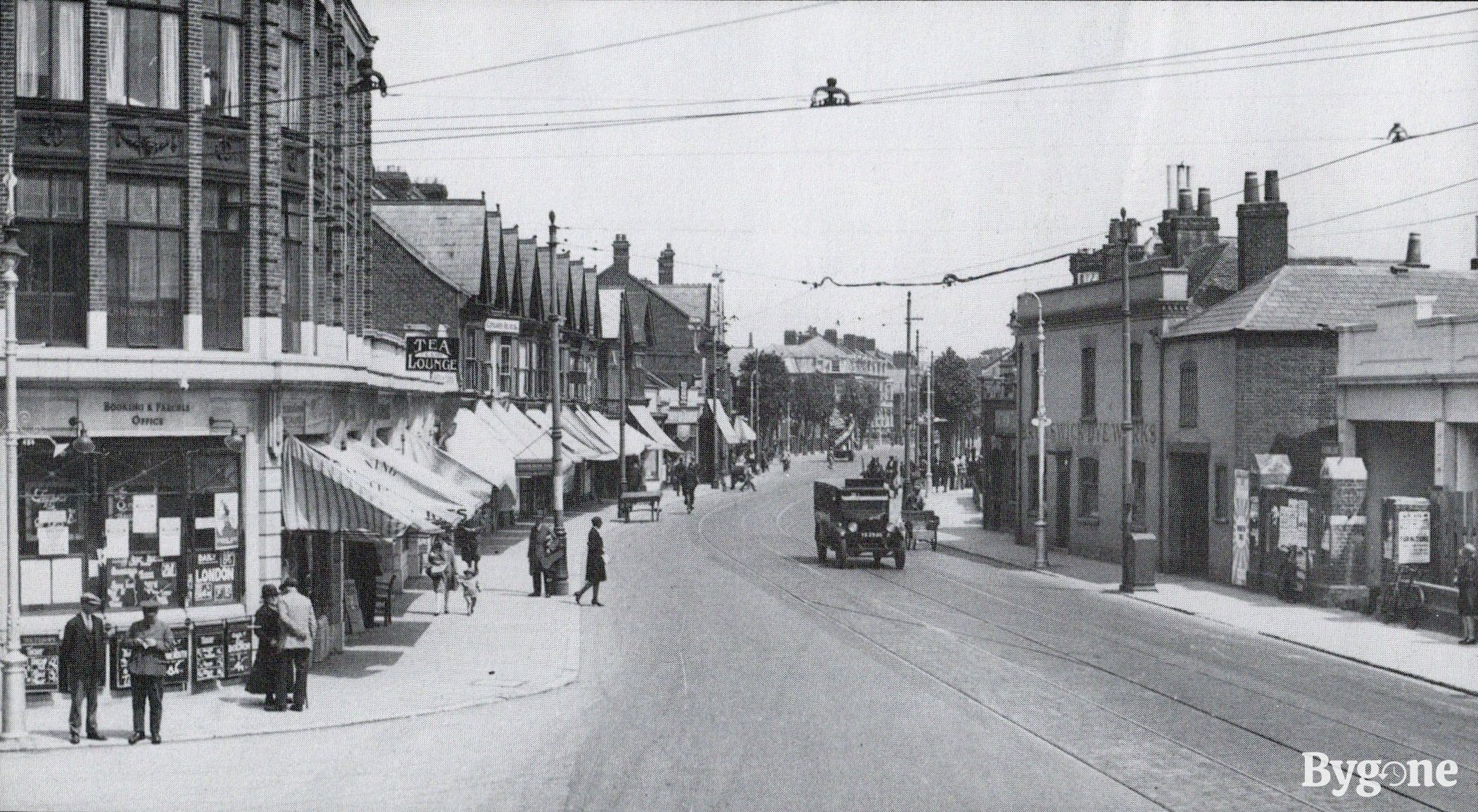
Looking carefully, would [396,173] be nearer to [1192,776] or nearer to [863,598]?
[863,598]

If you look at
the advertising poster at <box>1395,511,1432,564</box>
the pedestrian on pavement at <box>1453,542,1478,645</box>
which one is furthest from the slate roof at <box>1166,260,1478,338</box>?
the pedestrian on pavement at <box>1453,542,1478,645</box>

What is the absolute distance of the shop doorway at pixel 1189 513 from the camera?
3431 centimetres

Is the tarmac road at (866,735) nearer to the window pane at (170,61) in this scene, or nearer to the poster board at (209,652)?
the poster board at (209,652)

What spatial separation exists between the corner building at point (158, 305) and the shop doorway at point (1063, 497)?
86.5 feet

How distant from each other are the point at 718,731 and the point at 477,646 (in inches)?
307

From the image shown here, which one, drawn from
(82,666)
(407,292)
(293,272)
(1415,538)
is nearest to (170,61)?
(293,272)

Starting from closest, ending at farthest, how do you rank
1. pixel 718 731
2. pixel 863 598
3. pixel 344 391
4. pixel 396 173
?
pixel 718 731 → pixel 344 391 → pixel 863 598 → pixel 396 173

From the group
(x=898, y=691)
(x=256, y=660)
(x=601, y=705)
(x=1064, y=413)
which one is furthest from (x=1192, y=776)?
(x=1064, y=413)

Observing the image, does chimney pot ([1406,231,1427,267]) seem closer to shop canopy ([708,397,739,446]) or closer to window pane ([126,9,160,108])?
window pane ([126,9,160,108])

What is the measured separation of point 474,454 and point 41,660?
20168 mm

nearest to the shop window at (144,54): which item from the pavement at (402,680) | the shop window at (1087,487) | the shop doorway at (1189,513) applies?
the pavement at (402,680)

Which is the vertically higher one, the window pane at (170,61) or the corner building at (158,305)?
the window pane at (170,61)

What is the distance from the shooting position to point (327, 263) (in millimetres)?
23297

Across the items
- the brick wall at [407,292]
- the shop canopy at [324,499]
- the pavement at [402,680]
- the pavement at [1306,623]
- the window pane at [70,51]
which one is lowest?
the pavement at [1306,623]
